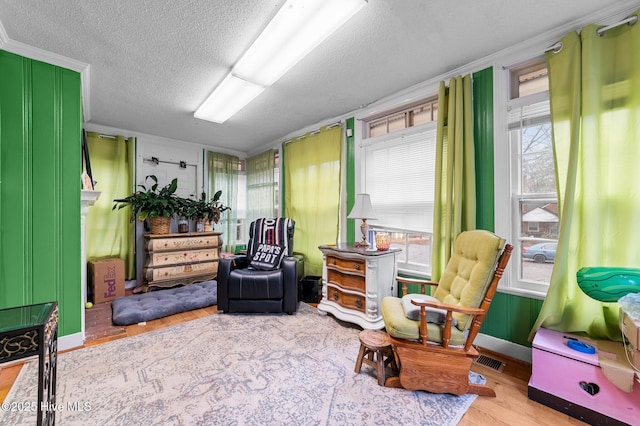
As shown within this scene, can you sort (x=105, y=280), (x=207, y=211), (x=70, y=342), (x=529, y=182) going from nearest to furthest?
(x=529, y=182)
(x=70, y=342)
(x=105, y=280)
(x=207, y=211)

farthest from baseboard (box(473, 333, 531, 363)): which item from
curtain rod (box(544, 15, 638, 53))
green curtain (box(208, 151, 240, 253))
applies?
green curtain (box(208, 151, 240, 253))

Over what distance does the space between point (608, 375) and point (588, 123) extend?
1.48m

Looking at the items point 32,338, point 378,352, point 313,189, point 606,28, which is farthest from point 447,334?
point 313,189

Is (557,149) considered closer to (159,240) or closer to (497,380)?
(497,380)

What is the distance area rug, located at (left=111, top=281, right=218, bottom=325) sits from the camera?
273cm

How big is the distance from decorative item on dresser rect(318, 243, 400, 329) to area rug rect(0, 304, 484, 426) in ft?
0.92

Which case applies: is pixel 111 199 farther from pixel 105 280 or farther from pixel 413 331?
pixel 413 331

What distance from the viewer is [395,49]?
210 centimetres

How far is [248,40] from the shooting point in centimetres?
198

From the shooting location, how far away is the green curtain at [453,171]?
2.26 metres

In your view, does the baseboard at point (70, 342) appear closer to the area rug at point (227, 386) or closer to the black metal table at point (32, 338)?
the area rug at point (227, 386)

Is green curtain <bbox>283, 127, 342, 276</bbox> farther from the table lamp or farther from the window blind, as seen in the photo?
the table lamp

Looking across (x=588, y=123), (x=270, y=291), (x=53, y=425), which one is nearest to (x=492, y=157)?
(x=588, y=123)

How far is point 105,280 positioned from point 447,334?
12.9 feet
